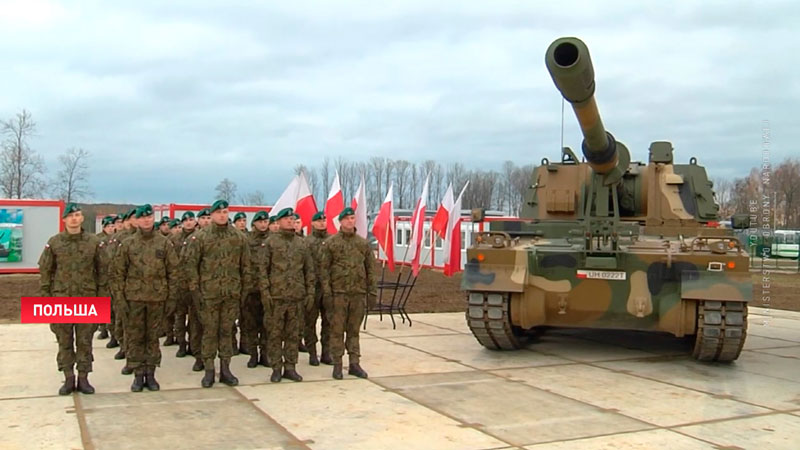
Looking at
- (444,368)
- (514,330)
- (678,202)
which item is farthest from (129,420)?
(678,202)

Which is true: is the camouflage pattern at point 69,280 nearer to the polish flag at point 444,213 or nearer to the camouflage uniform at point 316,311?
the camouflage uniform at point 316,311

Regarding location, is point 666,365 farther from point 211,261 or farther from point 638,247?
point 211,261

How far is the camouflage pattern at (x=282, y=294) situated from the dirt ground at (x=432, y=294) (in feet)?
21.3

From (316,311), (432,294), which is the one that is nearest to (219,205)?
(316,311)

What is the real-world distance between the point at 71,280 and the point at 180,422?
1.75 metres

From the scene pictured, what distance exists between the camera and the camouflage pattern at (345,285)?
766 centimetres

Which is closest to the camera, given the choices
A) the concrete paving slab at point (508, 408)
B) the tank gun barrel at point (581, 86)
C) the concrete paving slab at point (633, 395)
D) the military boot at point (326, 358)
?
the concrete paving slab at point (508, 408)

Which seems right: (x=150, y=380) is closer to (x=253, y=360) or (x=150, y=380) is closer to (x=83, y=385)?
(x=83, y=385)

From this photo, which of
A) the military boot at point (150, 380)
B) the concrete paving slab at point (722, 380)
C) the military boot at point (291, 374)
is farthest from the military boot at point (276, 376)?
the concrete paving slab at point (722, 380)

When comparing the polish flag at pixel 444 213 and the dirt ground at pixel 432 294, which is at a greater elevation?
the polish flag at pixel 444 213

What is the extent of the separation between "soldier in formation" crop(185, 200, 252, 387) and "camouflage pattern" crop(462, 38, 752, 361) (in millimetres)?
2855

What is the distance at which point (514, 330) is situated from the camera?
9.98m

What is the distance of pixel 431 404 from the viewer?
668 centimetres

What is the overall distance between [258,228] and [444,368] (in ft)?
8.38
